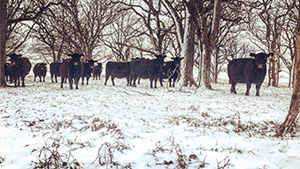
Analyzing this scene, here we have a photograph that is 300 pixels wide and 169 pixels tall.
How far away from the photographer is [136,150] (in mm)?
3162

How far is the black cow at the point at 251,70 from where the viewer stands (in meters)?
10.0

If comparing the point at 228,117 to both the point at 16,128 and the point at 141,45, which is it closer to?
the point at 16,128

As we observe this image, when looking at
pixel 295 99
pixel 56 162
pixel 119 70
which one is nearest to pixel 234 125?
pixel 295 99

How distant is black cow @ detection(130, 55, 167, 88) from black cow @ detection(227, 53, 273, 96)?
4.80 meters

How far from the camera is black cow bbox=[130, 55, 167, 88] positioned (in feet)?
47.0

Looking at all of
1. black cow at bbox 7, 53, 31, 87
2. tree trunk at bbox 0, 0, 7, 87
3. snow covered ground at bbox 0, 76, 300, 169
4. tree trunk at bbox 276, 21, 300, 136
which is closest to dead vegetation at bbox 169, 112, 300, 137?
snow covered ground at bbox 0, 76, 300, 169

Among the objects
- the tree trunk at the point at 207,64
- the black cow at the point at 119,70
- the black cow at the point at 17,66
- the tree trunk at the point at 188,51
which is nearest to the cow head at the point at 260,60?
the tree trunk at the point at 207,64

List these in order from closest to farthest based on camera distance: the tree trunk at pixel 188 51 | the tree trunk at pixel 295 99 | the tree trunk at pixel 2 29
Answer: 1. the tree trunk at pixel 295 99
2. the tree trunk at pixel 188 51
3. the tree trunk at pixel 2 29

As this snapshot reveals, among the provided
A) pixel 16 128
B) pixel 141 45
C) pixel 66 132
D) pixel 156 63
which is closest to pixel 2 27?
pixel 156 63

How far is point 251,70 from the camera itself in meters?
10.4

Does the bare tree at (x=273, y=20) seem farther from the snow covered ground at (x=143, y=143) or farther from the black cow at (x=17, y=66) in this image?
the black cow at (x=17, y=66)

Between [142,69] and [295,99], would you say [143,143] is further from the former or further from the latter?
[142,69]

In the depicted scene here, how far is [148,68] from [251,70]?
22.2 ft

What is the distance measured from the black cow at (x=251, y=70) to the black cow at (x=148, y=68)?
189 inches
